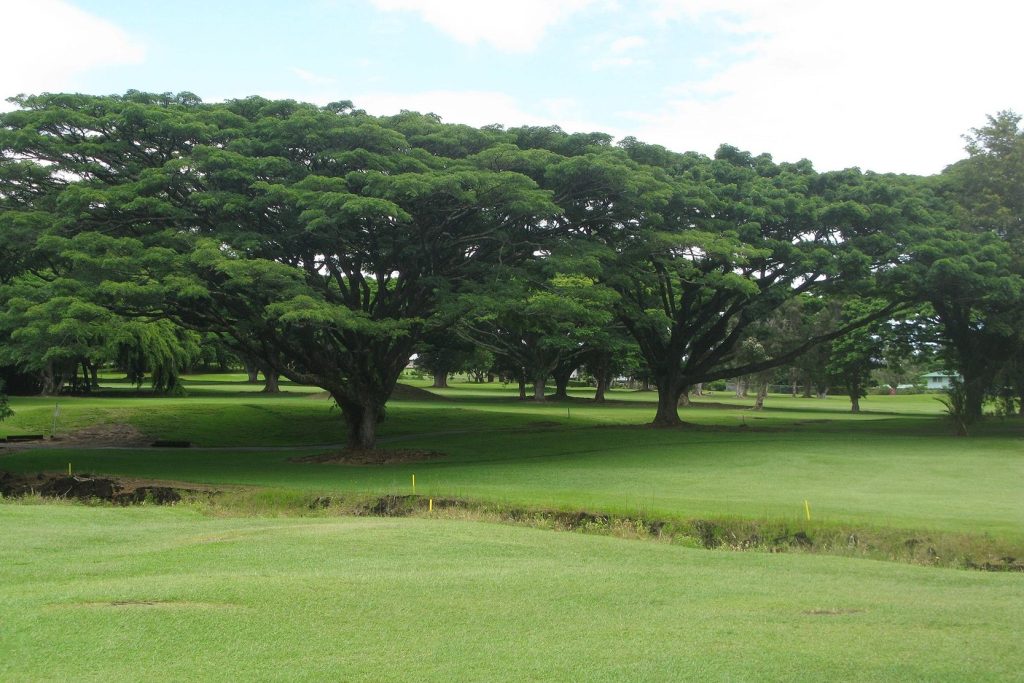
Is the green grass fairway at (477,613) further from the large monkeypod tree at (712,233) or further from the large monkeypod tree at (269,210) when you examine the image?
the large monkeypod tree at (712,233)

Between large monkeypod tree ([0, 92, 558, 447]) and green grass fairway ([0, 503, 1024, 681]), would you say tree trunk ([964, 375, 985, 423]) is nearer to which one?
large monkeypod tree ([0, 92, 558, 447])

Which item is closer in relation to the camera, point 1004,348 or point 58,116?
point 58,116

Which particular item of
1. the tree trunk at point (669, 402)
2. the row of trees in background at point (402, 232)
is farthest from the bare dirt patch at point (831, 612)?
the tree trunk at point (669, 402)

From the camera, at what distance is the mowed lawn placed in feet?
61.6

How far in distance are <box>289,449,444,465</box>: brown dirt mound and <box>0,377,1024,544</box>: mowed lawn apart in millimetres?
909

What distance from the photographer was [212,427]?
139 ft

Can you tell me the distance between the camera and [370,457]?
31344 mm

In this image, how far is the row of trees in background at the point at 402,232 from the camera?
26344mm

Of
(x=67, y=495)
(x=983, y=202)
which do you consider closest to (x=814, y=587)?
(x=67, y=495)

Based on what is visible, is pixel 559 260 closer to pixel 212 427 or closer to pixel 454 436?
pixel 454 436

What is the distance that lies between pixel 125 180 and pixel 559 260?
14728 millimetres

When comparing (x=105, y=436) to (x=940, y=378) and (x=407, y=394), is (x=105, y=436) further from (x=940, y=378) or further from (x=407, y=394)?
(x=940, y=378)

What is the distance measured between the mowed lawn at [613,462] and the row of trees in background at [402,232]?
413 cm

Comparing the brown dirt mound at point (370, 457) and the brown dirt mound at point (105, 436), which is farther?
the brown dirt mound at point (105, 436)
